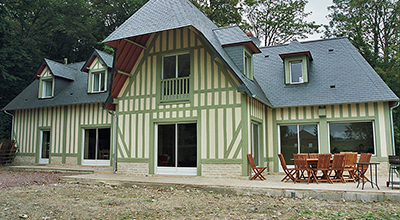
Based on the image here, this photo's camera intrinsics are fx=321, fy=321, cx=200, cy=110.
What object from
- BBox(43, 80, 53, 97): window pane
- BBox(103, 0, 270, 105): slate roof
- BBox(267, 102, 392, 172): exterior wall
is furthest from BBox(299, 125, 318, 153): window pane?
BBox(43, 80, 53, 97): window pane

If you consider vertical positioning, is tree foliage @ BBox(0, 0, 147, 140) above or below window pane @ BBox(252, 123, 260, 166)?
above

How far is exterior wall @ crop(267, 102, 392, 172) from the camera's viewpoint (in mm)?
10531

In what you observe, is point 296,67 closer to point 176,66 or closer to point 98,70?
point 176,66

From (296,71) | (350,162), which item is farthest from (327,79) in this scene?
(350,162)

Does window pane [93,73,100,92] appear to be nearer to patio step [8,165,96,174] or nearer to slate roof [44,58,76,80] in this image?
slate roof [44,58,76,80]

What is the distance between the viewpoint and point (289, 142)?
11844 mm

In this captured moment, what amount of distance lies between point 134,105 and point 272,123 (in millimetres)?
5119

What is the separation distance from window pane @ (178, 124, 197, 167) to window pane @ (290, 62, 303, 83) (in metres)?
4.78

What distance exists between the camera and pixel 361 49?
20.5 meters

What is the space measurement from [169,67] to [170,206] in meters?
5.83

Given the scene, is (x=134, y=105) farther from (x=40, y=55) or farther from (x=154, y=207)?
(x=40, y=55)

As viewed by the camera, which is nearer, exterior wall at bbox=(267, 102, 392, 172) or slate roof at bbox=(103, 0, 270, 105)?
slate roof at bbox=(103, 0, 270, 105)

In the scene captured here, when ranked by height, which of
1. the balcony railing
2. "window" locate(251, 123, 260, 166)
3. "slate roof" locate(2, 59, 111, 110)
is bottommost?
"window" locate(251, 123, 260, 166)

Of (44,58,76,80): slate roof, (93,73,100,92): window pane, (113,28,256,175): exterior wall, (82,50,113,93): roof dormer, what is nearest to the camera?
(113,28,256,175): exterior wall
